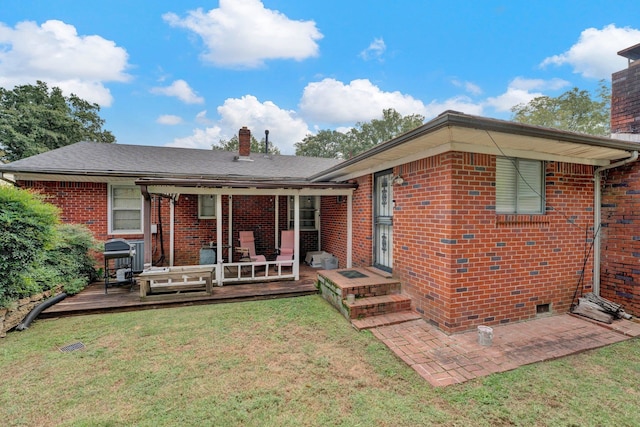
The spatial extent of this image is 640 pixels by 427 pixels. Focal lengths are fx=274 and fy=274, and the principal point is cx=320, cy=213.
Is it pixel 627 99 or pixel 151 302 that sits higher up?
pixel 627 99

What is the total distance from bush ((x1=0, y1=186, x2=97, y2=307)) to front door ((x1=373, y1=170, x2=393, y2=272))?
635 cm

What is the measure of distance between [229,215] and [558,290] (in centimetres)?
817

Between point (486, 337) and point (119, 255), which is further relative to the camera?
point (119, 255)

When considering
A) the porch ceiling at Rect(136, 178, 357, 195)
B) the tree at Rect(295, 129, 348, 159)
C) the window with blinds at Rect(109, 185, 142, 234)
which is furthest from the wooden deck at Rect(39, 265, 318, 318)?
the tree at Rect(295, 129, 348, 159)

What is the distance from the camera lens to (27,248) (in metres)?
4.60

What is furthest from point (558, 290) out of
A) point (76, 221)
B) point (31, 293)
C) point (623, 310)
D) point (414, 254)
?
point (76, 221)

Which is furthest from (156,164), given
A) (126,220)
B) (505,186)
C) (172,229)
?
(505,186)

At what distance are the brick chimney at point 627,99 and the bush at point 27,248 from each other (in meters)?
10.5

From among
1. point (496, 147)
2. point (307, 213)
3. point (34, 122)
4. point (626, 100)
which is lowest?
point (307, 213)

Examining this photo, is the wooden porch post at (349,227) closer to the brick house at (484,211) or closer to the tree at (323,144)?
the brick house at (484,211)

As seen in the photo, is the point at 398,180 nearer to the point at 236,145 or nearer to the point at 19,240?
the point at 19,240

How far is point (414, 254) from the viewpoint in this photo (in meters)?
4.66

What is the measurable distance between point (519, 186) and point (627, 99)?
10.9 feet

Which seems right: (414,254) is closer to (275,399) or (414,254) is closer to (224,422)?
(275,399)
